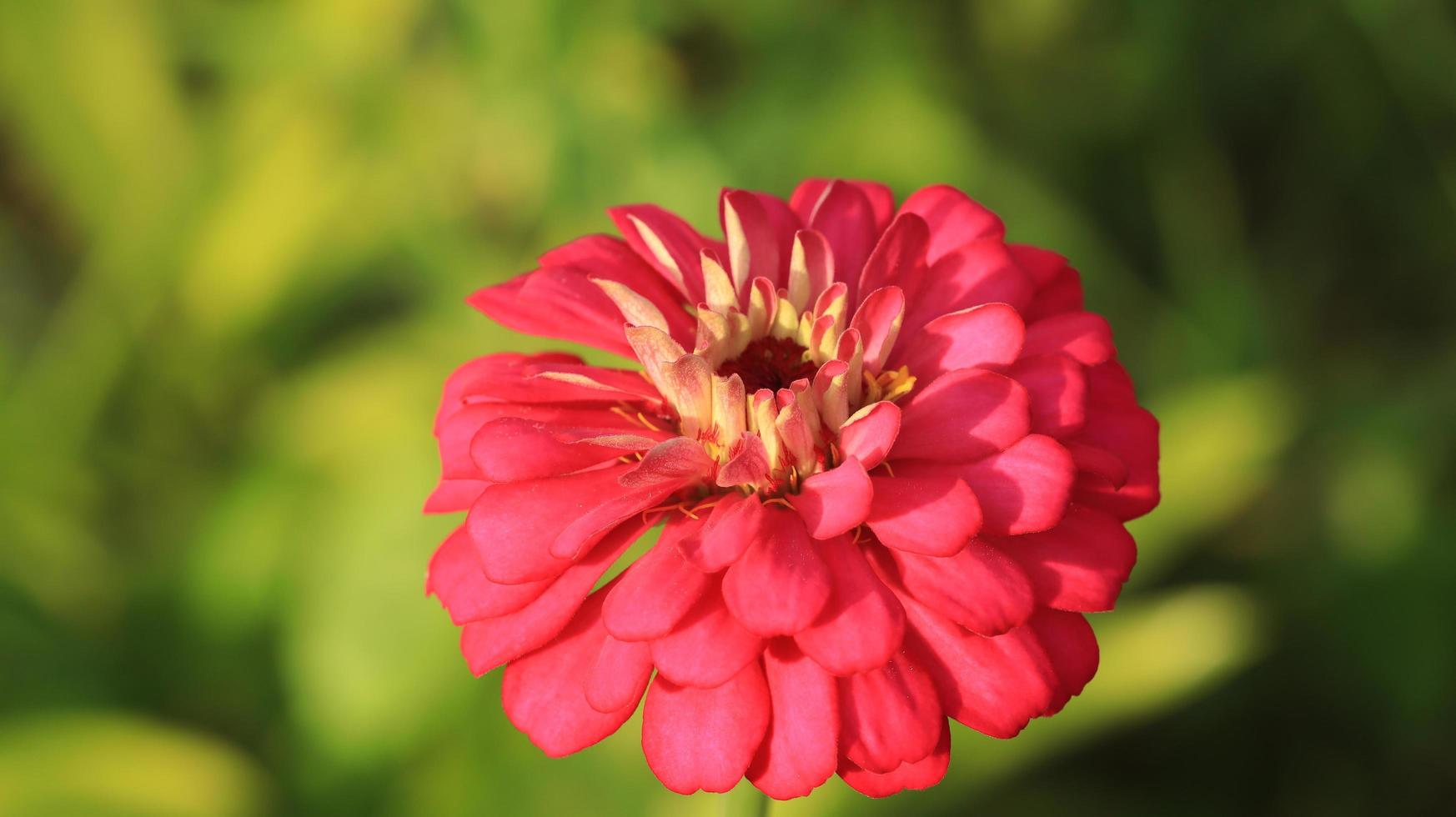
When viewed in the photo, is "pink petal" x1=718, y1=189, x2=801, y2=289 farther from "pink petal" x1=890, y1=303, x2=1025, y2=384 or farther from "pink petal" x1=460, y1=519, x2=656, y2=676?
"pink petal" x1=460, y1=519, x2=656, y2=676

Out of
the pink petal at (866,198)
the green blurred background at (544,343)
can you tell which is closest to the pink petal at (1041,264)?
the pink petal at (866,198)

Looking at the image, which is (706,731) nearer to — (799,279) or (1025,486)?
(1025,486)

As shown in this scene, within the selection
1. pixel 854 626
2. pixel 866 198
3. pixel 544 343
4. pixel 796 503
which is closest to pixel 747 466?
pixel 796 503

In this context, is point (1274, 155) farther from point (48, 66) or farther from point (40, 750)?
point (48, 66)

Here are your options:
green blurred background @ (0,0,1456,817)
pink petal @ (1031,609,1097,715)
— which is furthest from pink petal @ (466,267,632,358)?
green blurred background @ (0,0,1456,817)

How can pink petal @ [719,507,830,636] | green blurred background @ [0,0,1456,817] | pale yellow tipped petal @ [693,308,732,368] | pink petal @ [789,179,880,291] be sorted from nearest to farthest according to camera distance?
pink petal @ [719,507,830,636]
pale yellow tipped petal @ [693,308,732,368]
pink petal @ [789,179,880,291]
green blurred background @ [0,0,1456,817]

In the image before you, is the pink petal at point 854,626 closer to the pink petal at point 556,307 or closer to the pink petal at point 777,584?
the pink petal at point 777,584

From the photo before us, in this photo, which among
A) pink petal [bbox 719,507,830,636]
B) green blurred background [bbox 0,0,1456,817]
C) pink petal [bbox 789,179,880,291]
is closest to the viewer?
pink petal [bbox 719,507,830,636]

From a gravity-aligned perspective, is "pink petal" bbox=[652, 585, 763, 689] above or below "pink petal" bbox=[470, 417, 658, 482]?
below
